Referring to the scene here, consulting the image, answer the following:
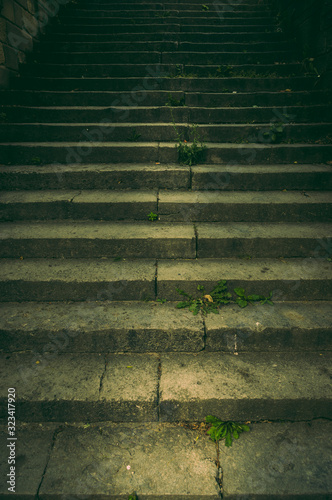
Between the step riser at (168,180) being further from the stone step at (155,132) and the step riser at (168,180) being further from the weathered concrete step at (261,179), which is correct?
the stone step at (155,132)

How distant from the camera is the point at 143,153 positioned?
4.08 m

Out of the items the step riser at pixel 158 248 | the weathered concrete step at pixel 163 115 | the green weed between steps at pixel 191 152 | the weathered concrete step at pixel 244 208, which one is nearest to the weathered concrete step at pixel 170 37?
the weathered concrete step at pixel 163 115

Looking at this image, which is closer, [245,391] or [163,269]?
[245,391]

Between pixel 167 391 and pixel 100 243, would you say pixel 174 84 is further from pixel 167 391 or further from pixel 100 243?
pixel 167 391

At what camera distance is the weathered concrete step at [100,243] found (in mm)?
3164

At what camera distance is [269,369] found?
8.05 ft

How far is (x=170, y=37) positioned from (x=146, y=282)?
584 cm

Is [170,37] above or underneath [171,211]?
above

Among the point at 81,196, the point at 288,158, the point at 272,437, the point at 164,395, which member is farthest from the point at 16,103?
the point at 272,437

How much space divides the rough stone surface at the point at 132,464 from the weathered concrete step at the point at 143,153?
11.1 feet

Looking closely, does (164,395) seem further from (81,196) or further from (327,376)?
(81,196)

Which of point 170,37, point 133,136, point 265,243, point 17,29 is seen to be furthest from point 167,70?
point 265,243

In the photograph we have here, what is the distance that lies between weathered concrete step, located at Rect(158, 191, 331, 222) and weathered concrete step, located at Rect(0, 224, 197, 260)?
11.9 inches

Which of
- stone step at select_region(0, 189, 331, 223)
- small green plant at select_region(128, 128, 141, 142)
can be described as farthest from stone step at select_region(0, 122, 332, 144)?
stone step at select_region(0, 189, 331, 223)
